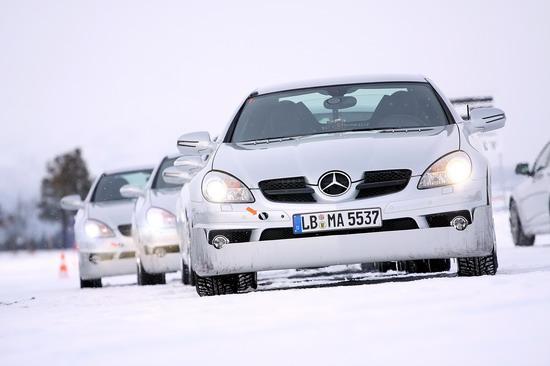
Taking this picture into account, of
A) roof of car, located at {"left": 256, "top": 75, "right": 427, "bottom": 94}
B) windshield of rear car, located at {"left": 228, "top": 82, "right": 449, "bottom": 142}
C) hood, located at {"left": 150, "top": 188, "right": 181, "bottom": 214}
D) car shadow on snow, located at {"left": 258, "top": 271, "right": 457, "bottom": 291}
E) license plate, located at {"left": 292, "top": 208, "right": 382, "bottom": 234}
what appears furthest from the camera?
hood, located at {"left": 150, "top": 188, "right": 181, "bottom": 214}

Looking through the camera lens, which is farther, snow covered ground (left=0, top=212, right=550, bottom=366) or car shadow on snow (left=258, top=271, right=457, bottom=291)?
car shadow on snow (left=258, top=271, right=457, bottom=291)

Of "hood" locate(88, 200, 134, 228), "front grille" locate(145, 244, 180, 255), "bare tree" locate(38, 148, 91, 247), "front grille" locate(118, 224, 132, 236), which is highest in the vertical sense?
"hood" locate(88, 200, 134, 228)

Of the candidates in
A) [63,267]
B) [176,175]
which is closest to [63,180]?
[63,267]

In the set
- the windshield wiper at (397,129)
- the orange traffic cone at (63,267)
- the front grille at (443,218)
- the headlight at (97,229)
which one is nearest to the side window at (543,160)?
the headlight at (97,229)

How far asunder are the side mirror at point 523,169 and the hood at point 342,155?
835 cm

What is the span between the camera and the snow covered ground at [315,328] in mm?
4121

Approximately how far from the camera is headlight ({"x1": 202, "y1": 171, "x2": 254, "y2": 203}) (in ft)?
24.2

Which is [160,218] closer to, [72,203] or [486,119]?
[72,203]

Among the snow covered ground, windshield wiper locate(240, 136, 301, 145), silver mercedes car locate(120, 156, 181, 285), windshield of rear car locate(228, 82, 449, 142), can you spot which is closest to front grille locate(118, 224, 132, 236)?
silver mercedes car locate(120, 156, 181, 285)

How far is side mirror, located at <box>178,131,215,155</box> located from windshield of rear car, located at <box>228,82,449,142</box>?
18 centimetres

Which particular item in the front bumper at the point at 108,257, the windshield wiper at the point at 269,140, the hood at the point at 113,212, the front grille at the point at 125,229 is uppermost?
the windshield wiper at the point at 269,140

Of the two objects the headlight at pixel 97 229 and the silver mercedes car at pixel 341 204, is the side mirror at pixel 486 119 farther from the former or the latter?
the headlight at pixel 97 229

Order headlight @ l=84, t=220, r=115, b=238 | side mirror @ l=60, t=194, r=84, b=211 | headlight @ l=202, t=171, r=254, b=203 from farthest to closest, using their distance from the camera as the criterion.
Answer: side mirror @ l=60, t=194, r=84, b=211 < headlight @ l=84, t=220, r=115, b=238 < headlight @ l=202, t=171, r=254, b=203

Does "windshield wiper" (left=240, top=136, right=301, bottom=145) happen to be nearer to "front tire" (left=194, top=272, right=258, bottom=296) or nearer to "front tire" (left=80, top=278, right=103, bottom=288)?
"front tire" (left=194, top=272, right=258, bottom=296)
